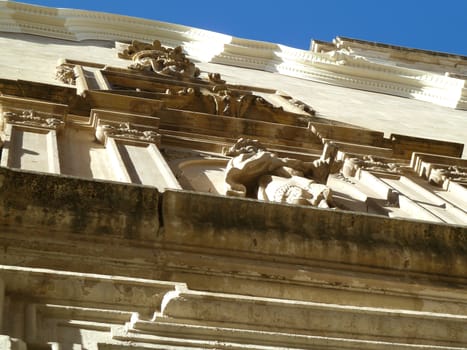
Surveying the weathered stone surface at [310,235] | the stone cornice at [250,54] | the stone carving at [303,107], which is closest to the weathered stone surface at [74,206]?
the weathered stone surface at [310,235]

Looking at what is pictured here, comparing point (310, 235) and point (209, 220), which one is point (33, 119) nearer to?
point (209, 220)

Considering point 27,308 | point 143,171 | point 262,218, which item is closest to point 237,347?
point 27,308

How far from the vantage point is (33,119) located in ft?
33.0

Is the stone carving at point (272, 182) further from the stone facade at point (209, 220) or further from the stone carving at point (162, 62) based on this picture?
the stone carving at point (162, 62)

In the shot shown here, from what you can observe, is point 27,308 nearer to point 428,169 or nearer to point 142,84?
point 428,169

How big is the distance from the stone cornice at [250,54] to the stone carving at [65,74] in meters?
5.29

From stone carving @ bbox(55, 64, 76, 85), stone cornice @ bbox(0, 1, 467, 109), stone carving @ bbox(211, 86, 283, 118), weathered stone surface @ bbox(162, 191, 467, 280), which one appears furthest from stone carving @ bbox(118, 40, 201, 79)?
weathered stone surface @ bbox(162, 191, 467, 280)

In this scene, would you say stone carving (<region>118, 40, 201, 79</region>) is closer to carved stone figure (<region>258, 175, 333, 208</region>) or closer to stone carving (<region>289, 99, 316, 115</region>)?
stone carving (<region>289, 99, 316, 115</region>)

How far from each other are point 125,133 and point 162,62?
6.41 metres

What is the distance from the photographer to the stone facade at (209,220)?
5.26 meters

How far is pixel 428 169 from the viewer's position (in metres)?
11.8

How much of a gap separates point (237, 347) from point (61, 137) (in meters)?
5.60

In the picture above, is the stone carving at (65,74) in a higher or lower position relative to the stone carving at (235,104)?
higher

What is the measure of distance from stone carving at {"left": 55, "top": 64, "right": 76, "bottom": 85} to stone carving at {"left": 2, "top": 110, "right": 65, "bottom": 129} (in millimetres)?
3745
